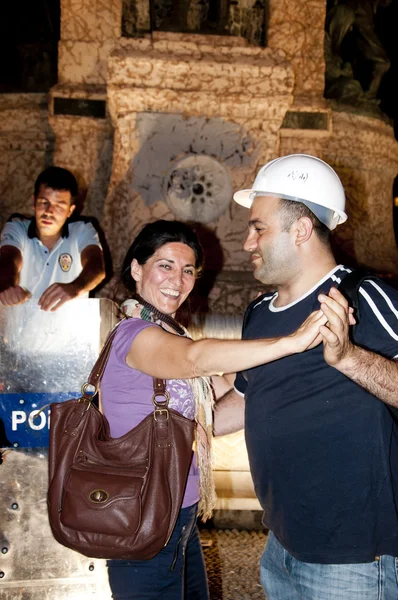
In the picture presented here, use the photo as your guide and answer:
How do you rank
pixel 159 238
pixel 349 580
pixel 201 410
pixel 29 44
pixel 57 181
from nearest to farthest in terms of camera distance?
pixel 349 580
pixel 201 410
pixel 159 238
pixel 57 181
pixel 29 44

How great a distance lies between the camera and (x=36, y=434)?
8.75ft

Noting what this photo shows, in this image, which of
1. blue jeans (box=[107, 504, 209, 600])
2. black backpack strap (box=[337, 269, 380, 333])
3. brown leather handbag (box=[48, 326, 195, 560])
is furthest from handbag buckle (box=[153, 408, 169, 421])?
black backpack strap (box=[337, 269, 380, 333])

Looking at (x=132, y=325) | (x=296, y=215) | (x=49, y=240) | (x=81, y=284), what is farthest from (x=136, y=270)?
(x=49, y=240)

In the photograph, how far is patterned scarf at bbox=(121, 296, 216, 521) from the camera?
2.13 metres

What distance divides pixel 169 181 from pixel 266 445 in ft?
17.6

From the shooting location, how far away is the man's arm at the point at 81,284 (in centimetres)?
271

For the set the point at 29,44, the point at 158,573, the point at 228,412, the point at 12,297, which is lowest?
the point at 158,573

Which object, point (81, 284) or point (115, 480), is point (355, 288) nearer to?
point (115, 480)

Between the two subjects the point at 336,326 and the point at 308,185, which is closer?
the point at 336,326

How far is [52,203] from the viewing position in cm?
393

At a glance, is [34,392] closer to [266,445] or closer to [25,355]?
[25,355]

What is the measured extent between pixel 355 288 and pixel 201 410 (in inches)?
27.0

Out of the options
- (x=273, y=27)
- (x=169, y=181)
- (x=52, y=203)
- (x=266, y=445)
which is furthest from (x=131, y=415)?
(x=273, y=27)

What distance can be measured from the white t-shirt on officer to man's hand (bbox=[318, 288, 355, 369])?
2485 millimetres
